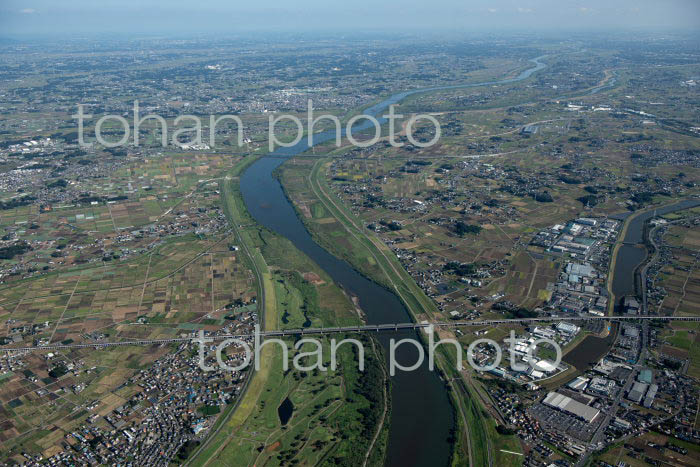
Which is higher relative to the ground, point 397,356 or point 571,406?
point 571,406

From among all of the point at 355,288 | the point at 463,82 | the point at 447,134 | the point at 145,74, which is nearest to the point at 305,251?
the point at 355,288

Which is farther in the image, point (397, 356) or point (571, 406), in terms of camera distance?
point (397, 356)

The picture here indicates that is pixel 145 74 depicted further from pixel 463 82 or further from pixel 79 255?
pixel 79 255

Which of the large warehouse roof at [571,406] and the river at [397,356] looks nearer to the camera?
the river at [397,356]
